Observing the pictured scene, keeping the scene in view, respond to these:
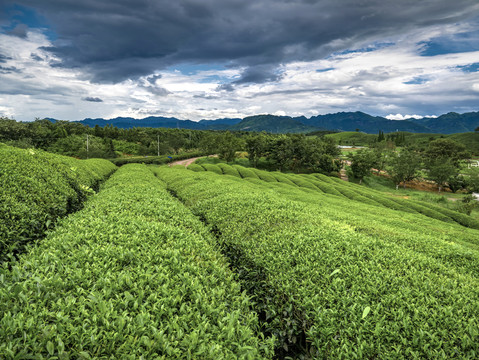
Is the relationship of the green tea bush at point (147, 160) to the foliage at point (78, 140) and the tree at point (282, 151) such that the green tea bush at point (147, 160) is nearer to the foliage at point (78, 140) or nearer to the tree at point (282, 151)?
the foliage at point (78, 140)

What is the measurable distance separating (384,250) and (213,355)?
17.5ft

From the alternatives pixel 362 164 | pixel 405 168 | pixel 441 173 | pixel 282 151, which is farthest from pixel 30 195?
pixel 441 173

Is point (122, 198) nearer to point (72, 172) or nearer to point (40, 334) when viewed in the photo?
point (72, 172)

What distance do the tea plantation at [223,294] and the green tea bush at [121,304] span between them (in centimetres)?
2

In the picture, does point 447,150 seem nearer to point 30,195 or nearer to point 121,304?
point 121,304

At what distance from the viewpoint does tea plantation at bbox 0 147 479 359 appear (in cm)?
303

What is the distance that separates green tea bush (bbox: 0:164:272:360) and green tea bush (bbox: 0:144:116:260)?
2.52 feet

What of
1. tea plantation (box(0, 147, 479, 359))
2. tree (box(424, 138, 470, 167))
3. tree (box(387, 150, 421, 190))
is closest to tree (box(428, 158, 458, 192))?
tree (box(387, 150, 421, 190))

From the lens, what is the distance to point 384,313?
4.29 metres

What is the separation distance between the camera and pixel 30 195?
267 inches

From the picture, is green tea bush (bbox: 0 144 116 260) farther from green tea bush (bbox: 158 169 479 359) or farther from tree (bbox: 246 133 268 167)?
tree (bbox: 246 133 268 167)

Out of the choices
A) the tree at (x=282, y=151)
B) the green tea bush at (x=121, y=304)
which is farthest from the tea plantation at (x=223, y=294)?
the tree at (x=282, y=151)

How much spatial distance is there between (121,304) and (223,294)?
1721 millimetres

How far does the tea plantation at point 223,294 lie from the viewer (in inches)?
119
